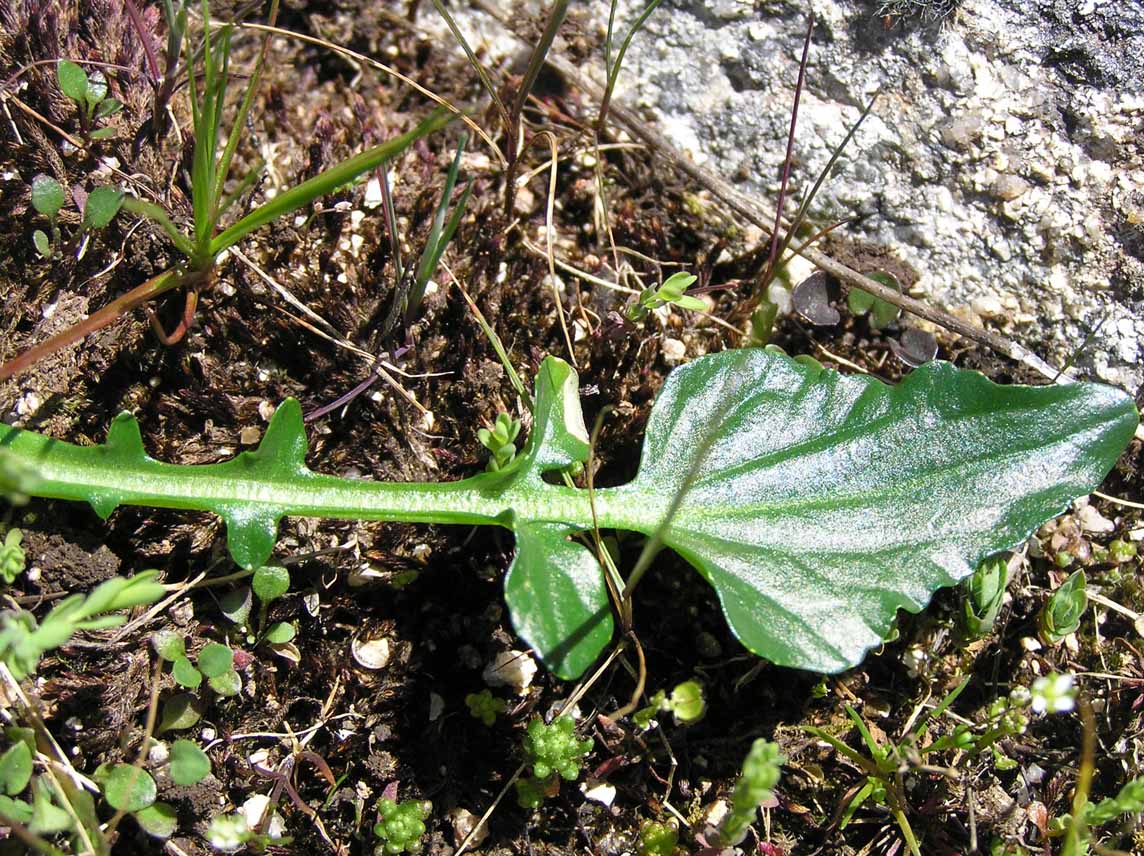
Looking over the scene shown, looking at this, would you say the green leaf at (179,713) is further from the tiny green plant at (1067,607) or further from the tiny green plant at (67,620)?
the tiny green plant at (1067,607)

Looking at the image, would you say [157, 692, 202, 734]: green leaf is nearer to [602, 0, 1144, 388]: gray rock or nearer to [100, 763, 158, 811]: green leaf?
[100, 763, 158, 811]: green leaf

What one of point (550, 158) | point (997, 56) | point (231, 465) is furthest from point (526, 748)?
point (997, 56)

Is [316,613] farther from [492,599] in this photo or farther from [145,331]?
[145,331]

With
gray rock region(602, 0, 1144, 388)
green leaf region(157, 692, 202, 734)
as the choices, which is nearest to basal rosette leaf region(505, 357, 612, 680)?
green leaf region(157, 692, 202, 734)

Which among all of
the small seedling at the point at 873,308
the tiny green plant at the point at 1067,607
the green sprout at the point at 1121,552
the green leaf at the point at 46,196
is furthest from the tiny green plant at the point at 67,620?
the green sprout at the point at 1121,552

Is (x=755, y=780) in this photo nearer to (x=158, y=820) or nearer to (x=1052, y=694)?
(x=1052, y=694)

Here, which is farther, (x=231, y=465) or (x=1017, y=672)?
(x=1017, y=672)

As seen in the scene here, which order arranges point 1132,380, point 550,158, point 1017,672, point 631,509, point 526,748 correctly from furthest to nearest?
1. point 550,158
2. point 1132,380
3. point 1017,672
4. point 631,509
5. point 526,748
